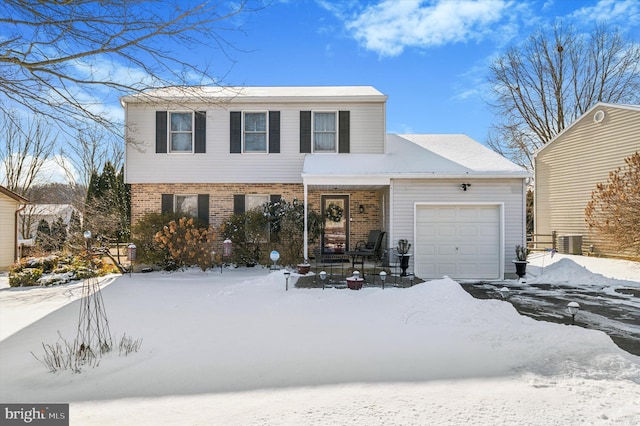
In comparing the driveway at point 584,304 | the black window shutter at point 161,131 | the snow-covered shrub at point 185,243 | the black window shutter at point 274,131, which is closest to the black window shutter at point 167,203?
the snow-covered shrub at point 185,243

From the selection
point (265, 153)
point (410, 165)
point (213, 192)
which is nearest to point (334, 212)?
point (265, 153)

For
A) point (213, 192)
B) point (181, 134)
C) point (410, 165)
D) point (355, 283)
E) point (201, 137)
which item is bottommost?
point (355, 283)

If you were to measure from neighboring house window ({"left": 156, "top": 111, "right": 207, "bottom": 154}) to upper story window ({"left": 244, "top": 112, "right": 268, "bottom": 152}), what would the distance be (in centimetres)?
152

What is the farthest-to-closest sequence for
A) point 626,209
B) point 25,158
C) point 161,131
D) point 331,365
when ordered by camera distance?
point 25,158 < point 161,131 < point 626,209 < point 331,365

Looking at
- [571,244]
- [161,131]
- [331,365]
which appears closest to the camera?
[331,365]

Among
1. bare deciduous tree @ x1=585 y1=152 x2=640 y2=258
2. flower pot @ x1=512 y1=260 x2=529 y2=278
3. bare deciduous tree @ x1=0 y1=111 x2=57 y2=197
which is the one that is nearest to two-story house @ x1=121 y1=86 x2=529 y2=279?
flower pot @ x1=512 y1=260 x2=529 y2=278

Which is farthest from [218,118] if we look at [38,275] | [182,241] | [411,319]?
[411,319]

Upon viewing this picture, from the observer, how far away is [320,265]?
12.0 m

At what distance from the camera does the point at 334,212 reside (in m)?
14.3

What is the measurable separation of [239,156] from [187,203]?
→ 2.63 m

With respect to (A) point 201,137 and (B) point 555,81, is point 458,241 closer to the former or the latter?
(A) point 201,137

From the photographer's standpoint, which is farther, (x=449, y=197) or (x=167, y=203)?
(x=167, y=203)

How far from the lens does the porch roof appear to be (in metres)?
11.4

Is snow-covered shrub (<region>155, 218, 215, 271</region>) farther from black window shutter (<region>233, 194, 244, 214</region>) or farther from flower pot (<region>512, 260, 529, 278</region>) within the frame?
flower pot (<region>512, 260, 529, 278</region>)
